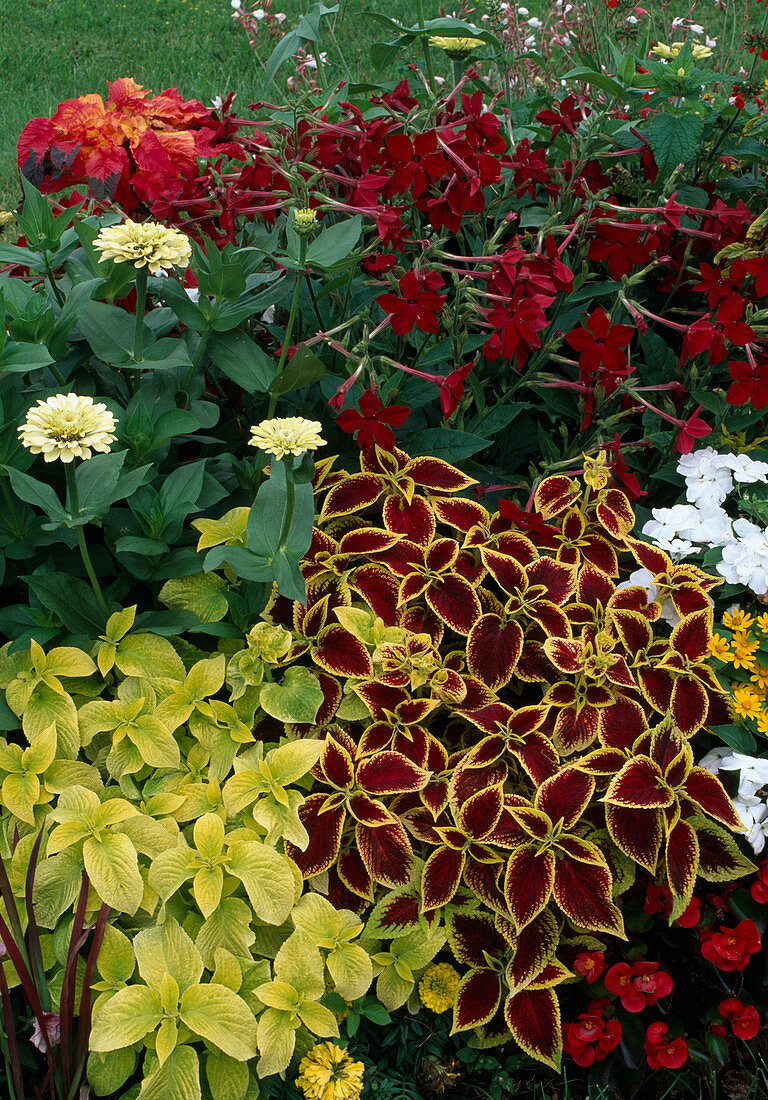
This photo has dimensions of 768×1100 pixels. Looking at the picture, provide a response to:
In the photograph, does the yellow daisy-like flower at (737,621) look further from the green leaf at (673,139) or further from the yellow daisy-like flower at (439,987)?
the green leaf at (673,139)

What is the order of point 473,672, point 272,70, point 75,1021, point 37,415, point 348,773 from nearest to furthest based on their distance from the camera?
point 37,415
point 75,1021
point 348,773
point 473,672
point 272,70

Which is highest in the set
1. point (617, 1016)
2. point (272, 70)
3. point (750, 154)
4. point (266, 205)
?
point (272, 70)

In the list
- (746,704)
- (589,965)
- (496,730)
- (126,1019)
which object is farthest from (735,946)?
(126,1019)

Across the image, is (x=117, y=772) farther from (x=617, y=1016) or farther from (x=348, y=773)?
(x=617, y=1016)

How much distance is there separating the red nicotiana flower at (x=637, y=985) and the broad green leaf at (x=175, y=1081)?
630mm

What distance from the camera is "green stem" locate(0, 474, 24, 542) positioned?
1514 millimetres

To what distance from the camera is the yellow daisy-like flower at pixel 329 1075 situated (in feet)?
4.32

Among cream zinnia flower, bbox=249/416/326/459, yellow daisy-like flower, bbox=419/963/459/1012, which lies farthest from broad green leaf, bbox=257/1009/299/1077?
cream zinnia flower, bbox=249/416/326/459

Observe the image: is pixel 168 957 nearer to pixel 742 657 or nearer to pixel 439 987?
pixel 439 987

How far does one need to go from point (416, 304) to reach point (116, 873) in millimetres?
1016

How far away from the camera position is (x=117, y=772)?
1.52 m

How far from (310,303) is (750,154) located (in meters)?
1.01

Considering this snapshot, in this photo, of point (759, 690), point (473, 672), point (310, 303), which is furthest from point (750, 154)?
point (473, 672)

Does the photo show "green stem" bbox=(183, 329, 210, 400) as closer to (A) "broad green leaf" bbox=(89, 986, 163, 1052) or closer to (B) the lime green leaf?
(B) the lime green leaf
